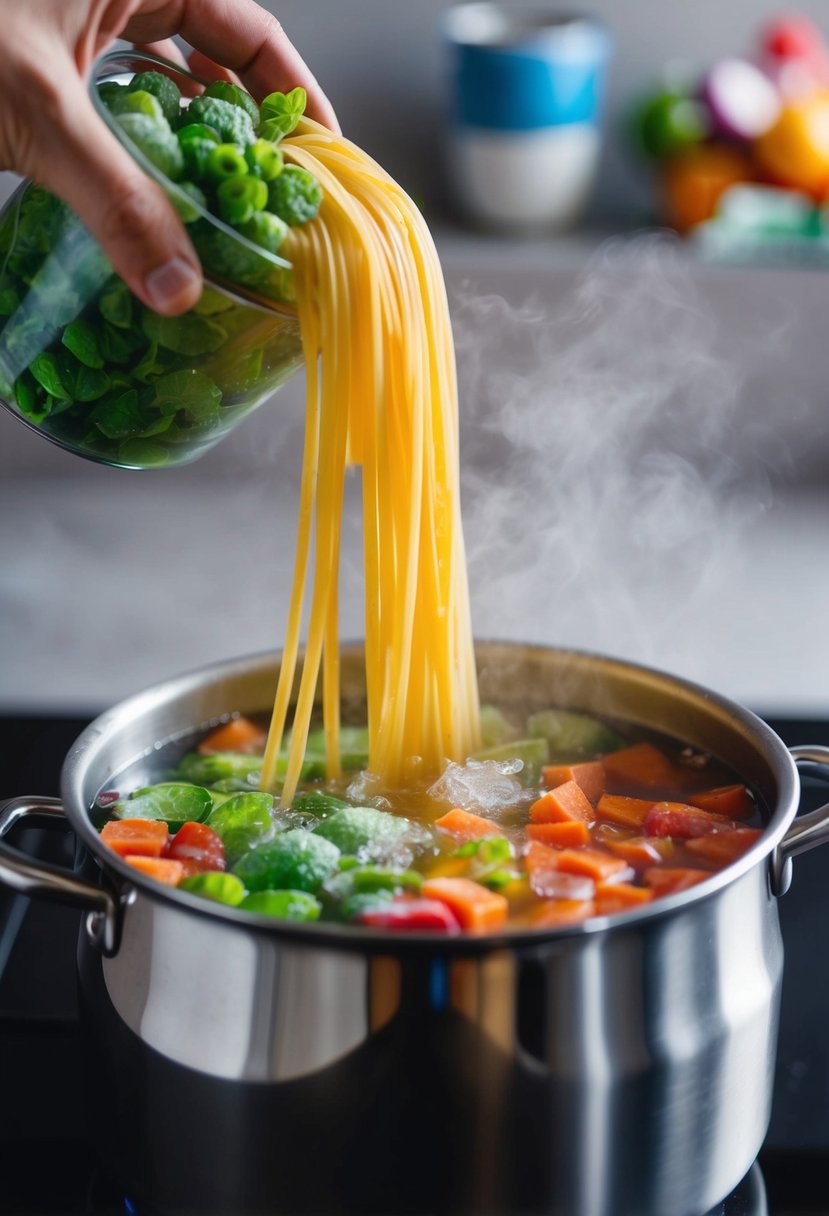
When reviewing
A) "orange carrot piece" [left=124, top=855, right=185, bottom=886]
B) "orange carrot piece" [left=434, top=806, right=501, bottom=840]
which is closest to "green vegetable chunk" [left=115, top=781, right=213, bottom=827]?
"orange carrot piece" [left=124, top=855, right=185, bottom=886]

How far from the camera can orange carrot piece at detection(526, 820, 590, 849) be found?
1234 mm

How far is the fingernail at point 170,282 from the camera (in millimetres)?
1023

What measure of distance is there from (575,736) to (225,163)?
71 centimetres

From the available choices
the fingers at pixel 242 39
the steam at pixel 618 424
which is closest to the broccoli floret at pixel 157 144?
the fingers at pixel 242 39

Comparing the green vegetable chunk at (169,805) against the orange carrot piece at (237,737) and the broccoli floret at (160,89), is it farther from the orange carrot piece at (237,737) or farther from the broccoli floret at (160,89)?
the broccoli floret at (160,89)

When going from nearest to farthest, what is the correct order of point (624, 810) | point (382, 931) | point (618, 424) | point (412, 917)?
point (382, 931), point (412, 917), point (624, 810), point (618, 424)

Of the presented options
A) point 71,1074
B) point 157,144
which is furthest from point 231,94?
point 71,1074

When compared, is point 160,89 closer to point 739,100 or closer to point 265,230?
point 265,230

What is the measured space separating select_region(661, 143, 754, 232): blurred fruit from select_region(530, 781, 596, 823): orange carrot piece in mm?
1853

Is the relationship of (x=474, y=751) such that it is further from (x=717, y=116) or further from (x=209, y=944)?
(x=717, y=116)

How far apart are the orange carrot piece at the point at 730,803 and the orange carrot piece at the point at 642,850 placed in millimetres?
90

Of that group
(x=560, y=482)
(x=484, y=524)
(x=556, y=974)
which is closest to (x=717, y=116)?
(x=560, y=482)

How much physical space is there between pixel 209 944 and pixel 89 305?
0.54 meters

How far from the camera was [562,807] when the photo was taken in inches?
50.5
